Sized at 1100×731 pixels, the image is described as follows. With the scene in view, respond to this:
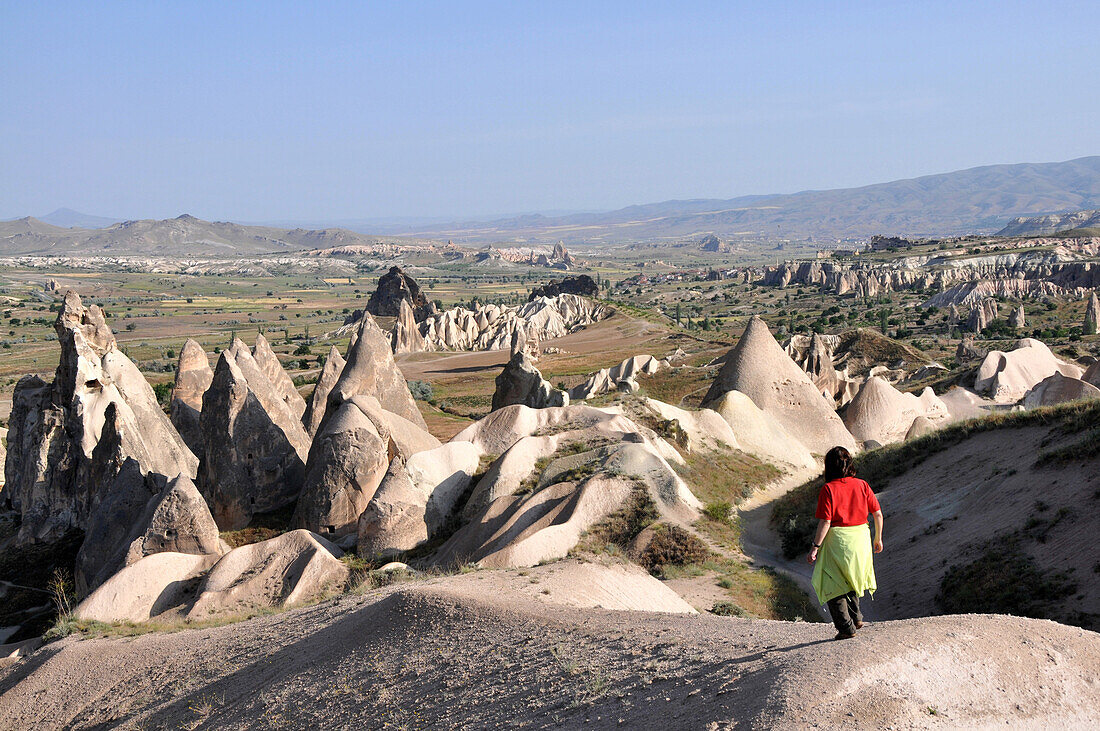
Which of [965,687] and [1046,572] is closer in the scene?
[965,687]

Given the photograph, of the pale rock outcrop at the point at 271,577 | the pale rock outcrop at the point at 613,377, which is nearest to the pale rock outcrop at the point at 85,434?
the pale rock outcrop at the point at 271,577

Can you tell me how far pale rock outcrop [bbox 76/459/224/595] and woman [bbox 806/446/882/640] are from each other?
12328 mm

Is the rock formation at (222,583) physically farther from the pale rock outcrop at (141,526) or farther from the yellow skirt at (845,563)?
the yellow skirt at (845,563)

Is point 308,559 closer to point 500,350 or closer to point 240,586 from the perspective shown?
point 240,586

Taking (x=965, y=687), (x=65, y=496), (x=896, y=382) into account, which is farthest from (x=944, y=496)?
(x=896, y=382)

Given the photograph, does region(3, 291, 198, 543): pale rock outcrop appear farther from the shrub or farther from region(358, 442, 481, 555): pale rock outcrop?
the shrub

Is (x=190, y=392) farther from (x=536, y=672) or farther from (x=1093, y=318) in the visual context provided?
(x=1093, y=318)

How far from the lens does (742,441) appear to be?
79.8 ft

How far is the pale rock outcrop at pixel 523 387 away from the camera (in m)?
28.2

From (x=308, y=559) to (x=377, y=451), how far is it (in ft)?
12.4

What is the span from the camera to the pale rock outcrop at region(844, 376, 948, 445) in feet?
96.9

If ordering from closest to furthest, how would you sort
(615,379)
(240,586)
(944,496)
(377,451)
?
Answer: (240,586)
(944,496)
(377,451)
(615,379)

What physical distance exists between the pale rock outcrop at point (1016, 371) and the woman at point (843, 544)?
3036cm

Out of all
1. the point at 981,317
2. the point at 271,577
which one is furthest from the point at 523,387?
the point at 981,317
